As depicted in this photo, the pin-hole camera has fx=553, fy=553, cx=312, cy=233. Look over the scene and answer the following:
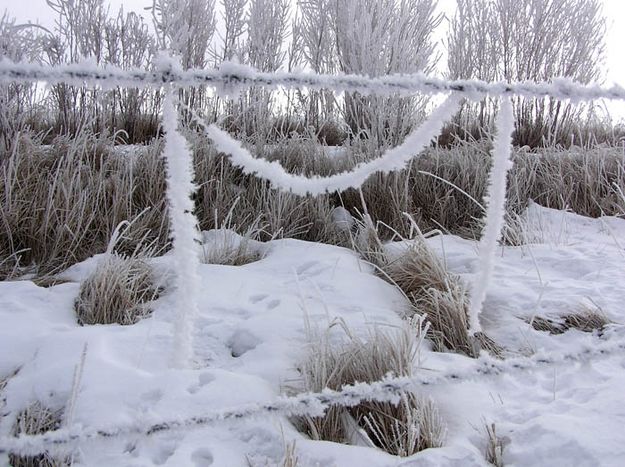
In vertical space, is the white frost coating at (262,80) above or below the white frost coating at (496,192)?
above

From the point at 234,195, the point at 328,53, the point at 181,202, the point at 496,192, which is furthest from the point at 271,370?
the point at 328,53

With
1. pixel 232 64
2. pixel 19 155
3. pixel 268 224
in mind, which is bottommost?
pixel 268 224

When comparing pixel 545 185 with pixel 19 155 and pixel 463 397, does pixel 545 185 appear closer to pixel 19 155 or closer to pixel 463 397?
pixel 463 397

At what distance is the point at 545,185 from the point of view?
12.5ft

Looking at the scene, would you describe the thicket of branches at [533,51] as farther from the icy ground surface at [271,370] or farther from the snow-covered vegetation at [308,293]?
the icy ground surface at [271,370]

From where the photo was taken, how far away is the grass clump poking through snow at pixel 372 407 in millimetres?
1363

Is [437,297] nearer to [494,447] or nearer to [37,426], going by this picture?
[494,447]

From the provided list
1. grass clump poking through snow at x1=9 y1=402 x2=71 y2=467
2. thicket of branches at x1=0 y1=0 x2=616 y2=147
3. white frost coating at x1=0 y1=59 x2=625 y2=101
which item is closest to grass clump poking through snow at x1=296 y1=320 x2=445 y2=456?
grass clump poking through snow at x1=9 y1=402 x2=71 y2=467

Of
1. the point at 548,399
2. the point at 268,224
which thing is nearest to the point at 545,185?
the point at 268,224

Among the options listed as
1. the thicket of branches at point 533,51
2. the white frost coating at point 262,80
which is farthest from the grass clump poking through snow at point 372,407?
the thicket of branches at point 533,51

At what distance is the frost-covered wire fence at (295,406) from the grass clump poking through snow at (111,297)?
2.58 ft

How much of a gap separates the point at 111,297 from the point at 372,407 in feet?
3.44

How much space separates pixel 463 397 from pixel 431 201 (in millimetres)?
2045

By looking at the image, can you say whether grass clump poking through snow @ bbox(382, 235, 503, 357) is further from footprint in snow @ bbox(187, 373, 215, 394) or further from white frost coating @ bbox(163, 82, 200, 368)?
white frost coating @ bbox(163, 82, 200, 368)
